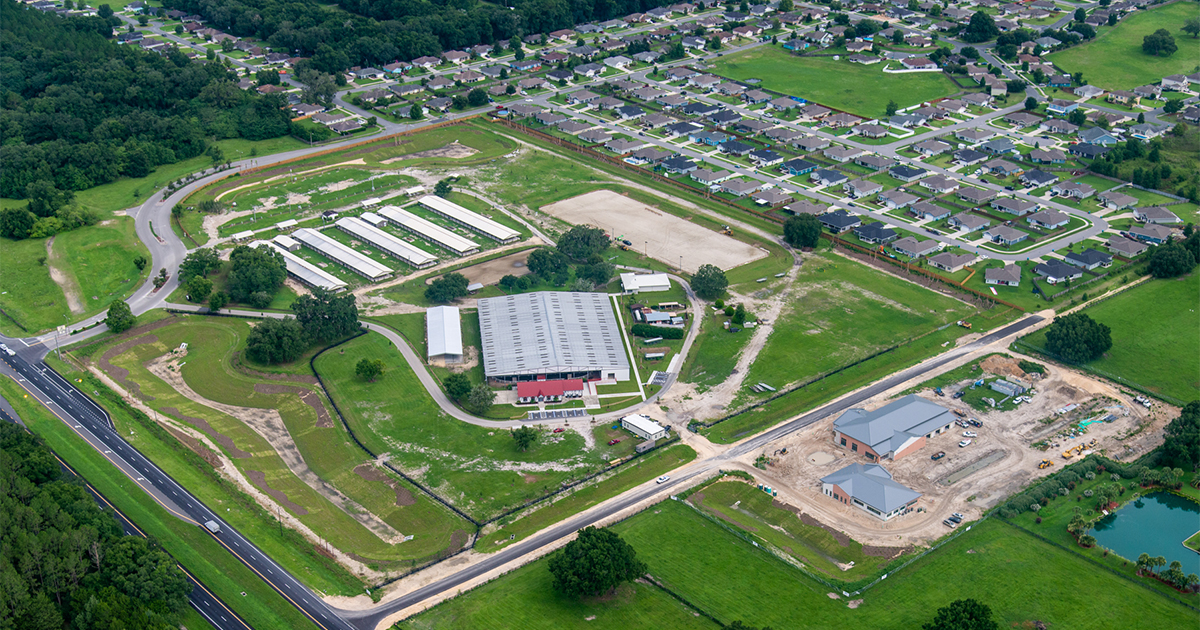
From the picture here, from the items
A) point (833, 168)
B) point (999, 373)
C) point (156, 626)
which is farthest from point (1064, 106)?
point (156, 626)

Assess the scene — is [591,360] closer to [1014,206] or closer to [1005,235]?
[1005,235]

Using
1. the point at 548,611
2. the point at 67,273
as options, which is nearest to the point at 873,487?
the point at 548,611

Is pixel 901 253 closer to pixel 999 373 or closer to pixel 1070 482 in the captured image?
pixel 999 373

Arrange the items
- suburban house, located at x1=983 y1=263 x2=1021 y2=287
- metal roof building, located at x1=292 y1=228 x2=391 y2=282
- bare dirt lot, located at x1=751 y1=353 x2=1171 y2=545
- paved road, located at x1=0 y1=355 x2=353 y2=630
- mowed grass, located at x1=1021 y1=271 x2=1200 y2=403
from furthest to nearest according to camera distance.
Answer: metal roof building, located at x1=292 y1=228 x2=391 y2=282, suburban house, located at x1=983 y1=263 x2=1021 y2=287, mowed grass, located at x1=1021 y1=271 x2=1200 y2=403, bare dirt lot, located at x1=751 y1=353 x2=1171 y2=545, paved road, located at x1=0 y1=355 x2=353 y2=630

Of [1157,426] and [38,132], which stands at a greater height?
[38,132]

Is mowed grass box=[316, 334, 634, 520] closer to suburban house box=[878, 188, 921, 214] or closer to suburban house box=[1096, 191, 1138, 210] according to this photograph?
suburban house box=[878, 188, 921, 214]

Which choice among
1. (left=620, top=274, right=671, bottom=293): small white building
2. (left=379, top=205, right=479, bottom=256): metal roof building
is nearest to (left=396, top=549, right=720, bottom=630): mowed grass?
(left=620, top=274, right=671, bottom=293): small white building
